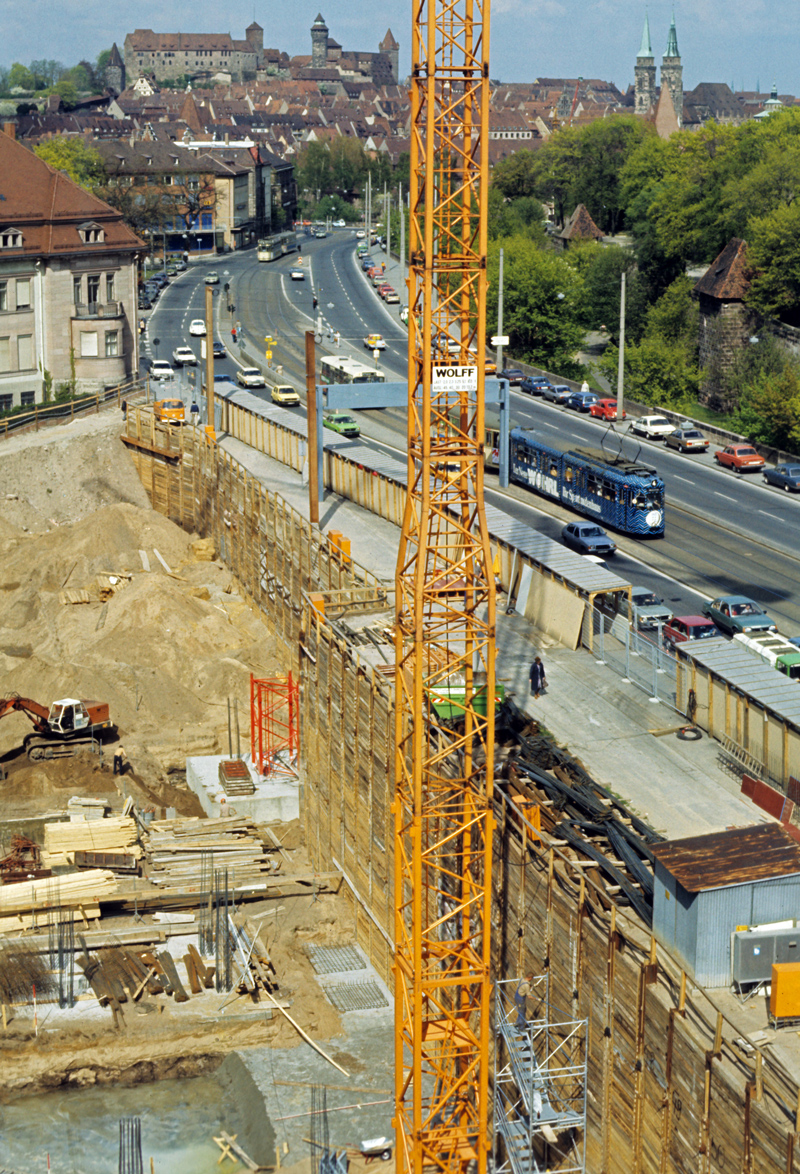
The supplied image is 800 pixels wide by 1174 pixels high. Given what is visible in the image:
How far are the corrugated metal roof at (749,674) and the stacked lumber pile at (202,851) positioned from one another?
13.9 metres

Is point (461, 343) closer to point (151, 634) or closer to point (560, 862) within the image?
point (560, 862)

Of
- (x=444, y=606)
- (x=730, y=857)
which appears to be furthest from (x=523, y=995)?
(x=444, y=606)

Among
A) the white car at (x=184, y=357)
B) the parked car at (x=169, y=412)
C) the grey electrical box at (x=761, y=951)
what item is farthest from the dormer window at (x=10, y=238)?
the grey electrical box at (x=761, y=951)

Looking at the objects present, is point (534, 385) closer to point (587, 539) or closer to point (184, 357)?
point (184, 357)

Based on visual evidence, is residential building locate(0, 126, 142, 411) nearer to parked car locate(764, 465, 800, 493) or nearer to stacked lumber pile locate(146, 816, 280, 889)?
parked car locate(764, 465, 800, 493)

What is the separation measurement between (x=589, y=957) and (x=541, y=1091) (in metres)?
3.15

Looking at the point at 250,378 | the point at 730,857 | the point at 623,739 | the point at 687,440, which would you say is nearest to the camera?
the point at 730,857

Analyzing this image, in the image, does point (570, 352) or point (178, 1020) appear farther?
point (570, 352)

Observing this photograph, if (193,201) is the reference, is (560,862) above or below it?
below

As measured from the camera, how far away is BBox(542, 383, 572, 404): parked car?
337 feet

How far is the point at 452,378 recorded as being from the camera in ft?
100

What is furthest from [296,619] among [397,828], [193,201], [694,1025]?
[193,201]

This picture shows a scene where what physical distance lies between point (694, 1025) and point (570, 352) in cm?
10637

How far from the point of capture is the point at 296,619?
59.2m
